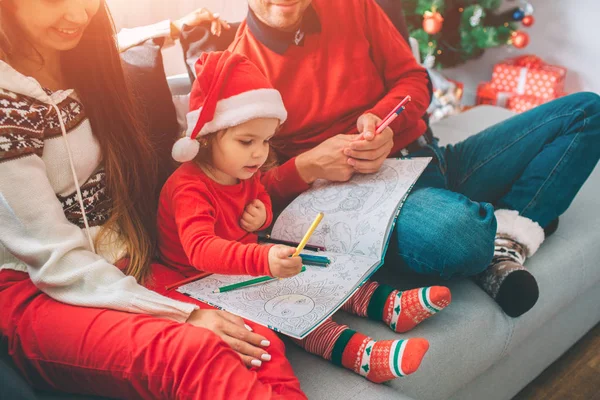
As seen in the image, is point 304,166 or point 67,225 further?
point 304,166

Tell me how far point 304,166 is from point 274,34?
29cm

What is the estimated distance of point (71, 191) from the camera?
34.6 inches

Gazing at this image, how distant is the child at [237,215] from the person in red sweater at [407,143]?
0.13 m

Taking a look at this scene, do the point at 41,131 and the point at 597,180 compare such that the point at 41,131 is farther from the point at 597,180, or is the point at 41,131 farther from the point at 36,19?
the point at 597,180

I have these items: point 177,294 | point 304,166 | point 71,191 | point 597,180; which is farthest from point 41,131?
point 597,180

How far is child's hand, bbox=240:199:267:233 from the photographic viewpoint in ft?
3.30

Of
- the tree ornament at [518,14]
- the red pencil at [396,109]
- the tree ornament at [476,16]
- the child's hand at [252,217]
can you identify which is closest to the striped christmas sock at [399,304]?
the child's hand at [252,217]

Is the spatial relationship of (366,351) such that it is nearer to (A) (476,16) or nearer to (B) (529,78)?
(A) (476,16)

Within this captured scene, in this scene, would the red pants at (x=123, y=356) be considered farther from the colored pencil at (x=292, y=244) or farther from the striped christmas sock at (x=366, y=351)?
the colored pencil at (x=292, y=244)

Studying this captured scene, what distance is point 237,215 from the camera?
1.00m

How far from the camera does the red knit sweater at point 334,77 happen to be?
1150mm

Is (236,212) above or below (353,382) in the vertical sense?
above

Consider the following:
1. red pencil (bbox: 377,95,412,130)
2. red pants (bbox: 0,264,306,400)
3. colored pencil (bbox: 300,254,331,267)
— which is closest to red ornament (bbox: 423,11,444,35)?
red pencil (bbox: 377,95,412,130)

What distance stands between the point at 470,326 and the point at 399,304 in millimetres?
162
